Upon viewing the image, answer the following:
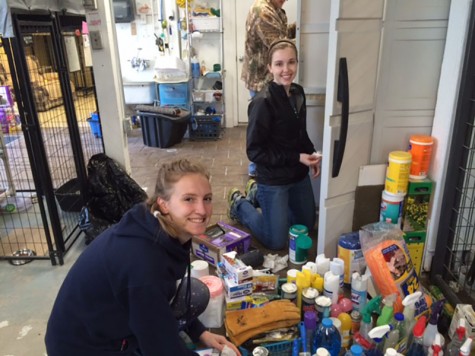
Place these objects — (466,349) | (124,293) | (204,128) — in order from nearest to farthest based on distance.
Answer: (124,293), (466,349), (204,128)

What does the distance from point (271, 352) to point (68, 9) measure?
2.31 meters

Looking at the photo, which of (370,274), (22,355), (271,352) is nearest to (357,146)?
(370,274)

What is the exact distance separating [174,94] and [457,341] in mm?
4210

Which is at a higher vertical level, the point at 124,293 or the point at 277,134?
the point at 277,134

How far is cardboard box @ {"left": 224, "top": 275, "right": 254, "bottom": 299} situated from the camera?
1.81 m

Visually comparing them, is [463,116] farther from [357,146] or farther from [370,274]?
[370,274]

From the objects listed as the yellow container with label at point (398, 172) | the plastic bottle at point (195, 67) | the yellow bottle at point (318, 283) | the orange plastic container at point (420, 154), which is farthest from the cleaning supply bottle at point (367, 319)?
the plastic bottle at point (195, 67)

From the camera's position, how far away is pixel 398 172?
2.02 m

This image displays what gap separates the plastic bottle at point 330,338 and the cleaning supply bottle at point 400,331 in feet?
0.76

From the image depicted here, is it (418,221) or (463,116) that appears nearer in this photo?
(463,116)

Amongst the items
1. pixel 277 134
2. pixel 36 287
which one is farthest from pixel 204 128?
pixel 36 287

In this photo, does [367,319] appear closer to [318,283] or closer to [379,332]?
[379,332]

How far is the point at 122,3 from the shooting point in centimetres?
496

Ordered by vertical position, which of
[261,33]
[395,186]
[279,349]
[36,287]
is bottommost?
[36,287]
